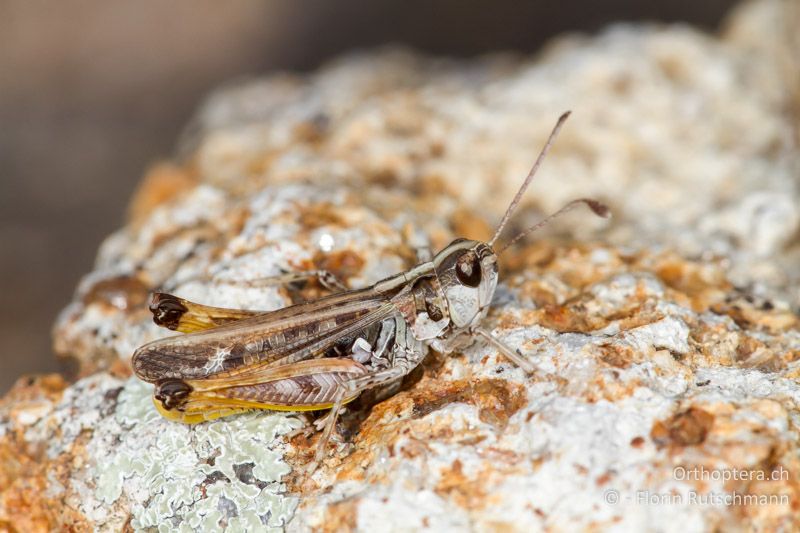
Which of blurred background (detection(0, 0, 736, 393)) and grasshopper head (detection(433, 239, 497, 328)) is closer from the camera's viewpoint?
grasshopper head (detection(433, 239, 497, 328))

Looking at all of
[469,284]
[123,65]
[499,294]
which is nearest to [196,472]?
[469,284]

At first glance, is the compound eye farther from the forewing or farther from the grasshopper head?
the forewing

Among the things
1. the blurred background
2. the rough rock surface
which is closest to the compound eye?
the rough rock surface

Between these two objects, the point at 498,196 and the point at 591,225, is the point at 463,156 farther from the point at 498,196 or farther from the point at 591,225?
the point at 591,225

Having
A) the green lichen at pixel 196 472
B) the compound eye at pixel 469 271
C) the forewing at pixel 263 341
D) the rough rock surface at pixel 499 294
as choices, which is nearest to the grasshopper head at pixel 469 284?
the compound eye at pixel 469 271

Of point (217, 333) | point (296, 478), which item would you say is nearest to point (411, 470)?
point (296, 478)

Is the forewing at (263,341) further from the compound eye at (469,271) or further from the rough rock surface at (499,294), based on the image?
the compound eye at (469,271)
